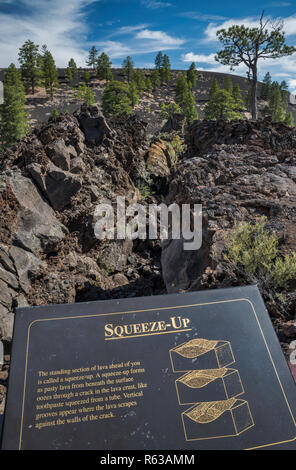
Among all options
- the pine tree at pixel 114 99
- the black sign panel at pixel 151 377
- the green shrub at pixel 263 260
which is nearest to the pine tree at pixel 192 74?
the pine tree at pixel 114 99

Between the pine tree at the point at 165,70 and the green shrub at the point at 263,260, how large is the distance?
92.5 m

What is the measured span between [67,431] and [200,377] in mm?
1182

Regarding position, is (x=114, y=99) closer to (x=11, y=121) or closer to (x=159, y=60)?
(x=11, y=121)

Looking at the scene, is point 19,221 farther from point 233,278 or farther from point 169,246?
point 233,278

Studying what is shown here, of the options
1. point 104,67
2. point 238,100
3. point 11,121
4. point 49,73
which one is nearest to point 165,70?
point 104,67

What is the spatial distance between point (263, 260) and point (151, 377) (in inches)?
130

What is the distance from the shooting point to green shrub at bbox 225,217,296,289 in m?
4.81

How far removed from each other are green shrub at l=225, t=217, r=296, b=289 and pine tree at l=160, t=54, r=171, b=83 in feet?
304

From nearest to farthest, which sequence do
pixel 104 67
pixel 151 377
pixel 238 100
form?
pixel 151 377 < pixel 238 100 < pixel 104 67

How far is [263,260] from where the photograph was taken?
511 centimetres

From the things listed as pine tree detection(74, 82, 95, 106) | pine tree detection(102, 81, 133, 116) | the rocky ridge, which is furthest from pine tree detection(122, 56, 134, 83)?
the rocky ridge

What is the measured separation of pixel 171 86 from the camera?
277 ft

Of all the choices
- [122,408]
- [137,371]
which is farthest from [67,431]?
[137,371]

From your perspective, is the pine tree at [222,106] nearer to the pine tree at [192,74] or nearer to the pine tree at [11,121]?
the pine tree at [11,121]
